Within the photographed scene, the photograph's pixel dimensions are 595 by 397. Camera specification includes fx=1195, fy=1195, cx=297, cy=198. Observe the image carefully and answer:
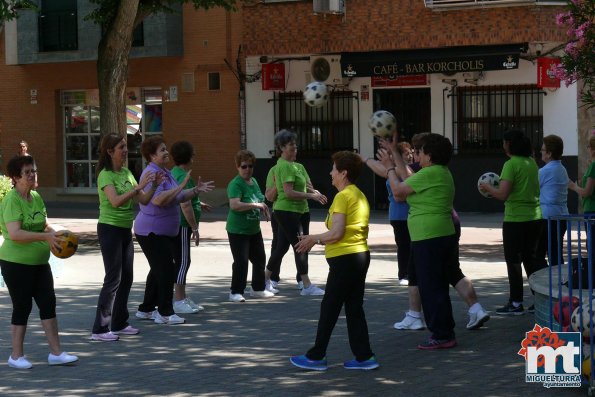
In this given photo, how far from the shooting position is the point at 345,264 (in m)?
9.27

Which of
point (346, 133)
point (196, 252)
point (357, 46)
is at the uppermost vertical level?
point (357, 46)

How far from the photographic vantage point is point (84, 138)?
3372cm

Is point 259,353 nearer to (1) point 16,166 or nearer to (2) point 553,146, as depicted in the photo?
(1) point 16,166

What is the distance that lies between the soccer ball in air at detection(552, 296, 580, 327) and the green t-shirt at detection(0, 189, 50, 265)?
13.2ft

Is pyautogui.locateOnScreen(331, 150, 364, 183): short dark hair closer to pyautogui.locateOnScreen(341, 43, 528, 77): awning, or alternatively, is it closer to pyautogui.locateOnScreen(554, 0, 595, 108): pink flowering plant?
pyautogui.locateOnScreen(554, 0, 595, 108): pink flowering plant

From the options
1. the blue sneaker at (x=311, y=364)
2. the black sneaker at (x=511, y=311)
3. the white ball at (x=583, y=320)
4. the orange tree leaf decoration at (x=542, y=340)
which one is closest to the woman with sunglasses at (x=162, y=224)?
the blue sneaker at (x=311, y=364)

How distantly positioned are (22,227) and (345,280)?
260cm

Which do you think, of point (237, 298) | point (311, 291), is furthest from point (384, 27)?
point (237, 298)

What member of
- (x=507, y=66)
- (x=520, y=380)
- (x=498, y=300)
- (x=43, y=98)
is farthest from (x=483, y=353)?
(x=43, y=98)

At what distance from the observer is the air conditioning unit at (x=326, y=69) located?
95.5 feet

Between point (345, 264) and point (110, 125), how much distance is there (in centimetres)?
1334

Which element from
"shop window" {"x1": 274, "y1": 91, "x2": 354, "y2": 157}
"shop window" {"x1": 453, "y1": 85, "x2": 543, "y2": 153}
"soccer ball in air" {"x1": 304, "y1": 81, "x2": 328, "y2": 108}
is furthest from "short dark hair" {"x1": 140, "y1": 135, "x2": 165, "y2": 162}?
"shop window" {"x1": 274, "y1": 91, "x2": 354, "y2": 157}

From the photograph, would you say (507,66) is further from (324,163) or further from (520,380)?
(520,380)

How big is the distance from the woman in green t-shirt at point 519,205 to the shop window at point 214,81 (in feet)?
64.4
